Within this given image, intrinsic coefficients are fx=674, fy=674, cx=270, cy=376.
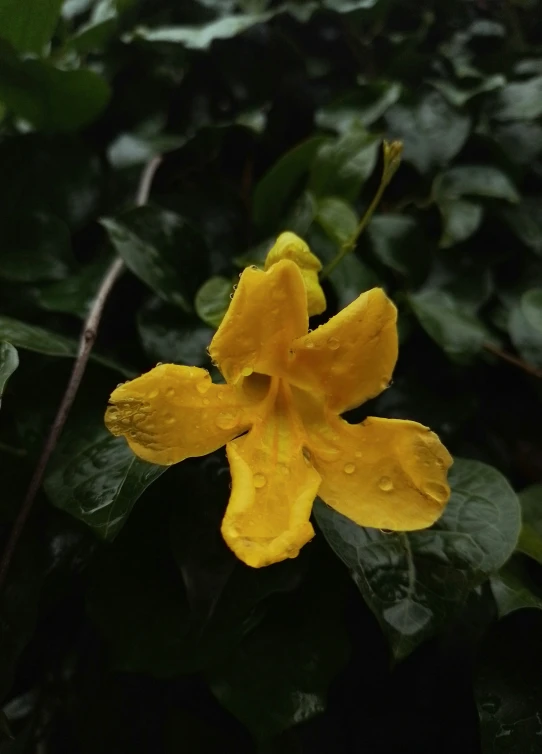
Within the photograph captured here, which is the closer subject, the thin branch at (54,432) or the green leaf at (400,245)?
the thin branch at (54,432)

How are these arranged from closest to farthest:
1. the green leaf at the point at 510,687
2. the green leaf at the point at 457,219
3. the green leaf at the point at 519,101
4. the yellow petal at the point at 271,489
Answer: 1. the yellow petal at the point at 271,489
2. the green leaf at the point at 510,687
3. the green leaf at the point at 457,219
4. the green leaf at the point at 519,101

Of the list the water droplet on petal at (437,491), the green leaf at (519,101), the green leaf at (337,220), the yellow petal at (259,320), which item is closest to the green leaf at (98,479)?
the yellow petal at (259,320)

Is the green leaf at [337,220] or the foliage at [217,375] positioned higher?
the green leaf at [337,220]

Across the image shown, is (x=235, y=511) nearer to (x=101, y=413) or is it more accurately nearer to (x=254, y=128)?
(x=101, y=413)

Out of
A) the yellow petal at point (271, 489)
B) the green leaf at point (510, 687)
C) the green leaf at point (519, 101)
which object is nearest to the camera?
the yellow petal at point (271, 489)

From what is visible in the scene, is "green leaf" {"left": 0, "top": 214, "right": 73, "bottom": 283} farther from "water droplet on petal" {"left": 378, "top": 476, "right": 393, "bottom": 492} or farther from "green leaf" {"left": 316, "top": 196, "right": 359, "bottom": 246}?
"water droplet on petal" {"left": 378, "top": 476, "right": 393, "bottom": 492}

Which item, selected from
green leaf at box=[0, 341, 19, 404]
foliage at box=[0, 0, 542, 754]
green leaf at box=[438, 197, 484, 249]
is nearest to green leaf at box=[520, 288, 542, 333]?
foliage at box=[0, 0, 542, 754]

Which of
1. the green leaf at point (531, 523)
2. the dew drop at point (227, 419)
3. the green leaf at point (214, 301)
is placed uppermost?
the dew drop at point (227, 419)


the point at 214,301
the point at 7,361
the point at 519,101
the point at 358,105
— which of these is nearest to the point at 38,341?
the point at 7,361

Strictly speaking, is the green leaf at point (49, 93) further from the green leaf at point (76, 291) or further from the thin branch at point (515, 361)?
the thin branch at point (515, 361)
